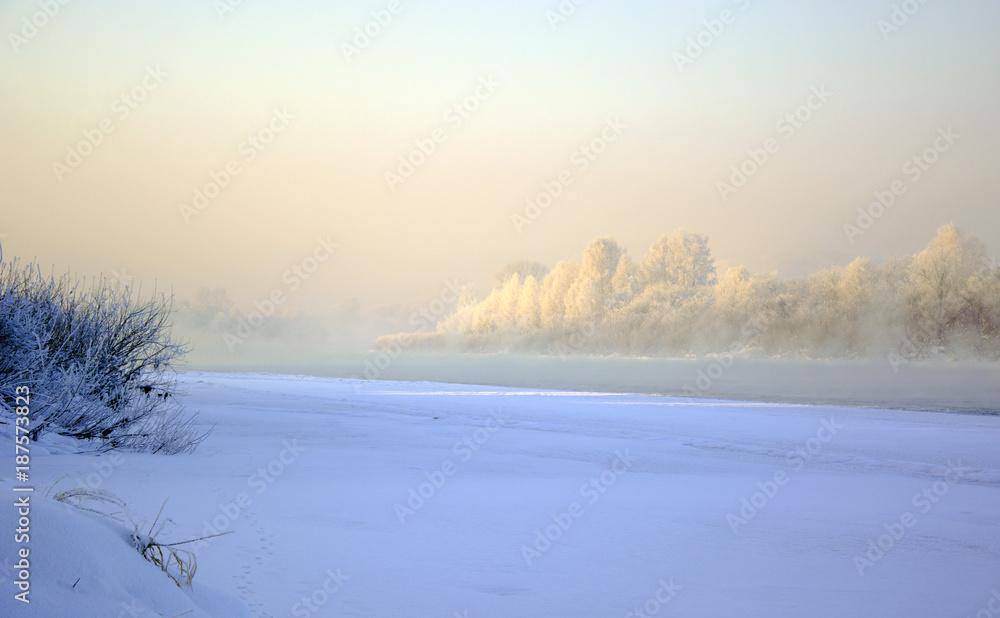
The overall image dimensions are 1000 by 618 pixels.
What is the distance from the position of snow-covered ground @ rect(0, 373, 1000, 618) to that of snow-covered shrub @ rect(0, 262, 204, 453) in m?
0.72

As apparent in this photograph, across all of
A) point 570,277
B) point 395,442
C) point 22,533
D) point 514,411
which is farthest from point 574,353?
point 22,533

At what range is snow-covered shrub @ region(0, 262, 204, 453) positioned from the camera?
31.4ft

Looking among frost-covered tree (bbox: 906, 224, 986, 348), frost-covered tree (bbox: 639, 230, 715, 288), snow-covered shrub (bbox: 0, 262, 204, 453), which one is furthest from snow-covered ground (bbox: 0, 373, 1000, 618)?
frost-covered tree (bbox: 639, 230, 715, 288)

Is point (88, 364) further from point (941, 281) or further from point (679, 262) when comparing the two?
point (679, 262)

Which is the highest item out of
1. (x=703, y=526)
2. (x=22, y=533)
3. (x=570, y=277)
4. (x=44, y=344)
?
(x=22, y=533)

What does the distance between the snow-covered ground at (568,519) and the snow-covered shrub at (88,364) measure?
2.37ft

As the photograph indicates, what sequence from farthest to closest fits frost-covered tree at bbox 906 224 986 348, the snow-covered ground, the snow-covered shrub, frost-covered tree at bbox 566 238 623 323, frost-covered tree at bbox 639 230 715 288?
1. frost-covered tree at bbox 566 238 623 323
2. frost-covered tree at bbox 639 230 715 288
3. frost-covered tree at bbox 906 224 986 348
4. the snow-covered shrub
5. the snow-covered ground

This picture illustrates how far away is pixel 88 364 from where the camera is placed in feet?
32.5

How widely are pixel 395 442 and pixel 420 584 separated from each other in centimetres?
937

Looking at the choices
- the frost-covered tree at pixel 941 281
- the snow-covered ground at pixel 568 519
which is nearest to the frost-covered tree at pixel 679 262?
the frost-covered tree at pixel 941 281

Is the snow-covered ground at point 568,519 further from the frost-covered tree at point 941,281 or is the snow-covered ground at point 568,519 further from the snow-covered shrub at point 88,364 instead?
the frost-covered tree at point 941,281

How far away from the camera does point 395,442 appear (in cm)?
1440

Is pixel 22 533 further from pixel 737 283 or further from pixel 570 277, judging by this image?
pixel 570 277

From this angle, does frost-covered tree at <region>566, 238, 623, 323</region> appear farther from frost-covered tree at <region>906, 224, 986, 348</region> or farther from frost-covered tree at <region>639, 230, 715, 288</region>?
frost-covered tree at <region>906, 224, 986, 348</region>
